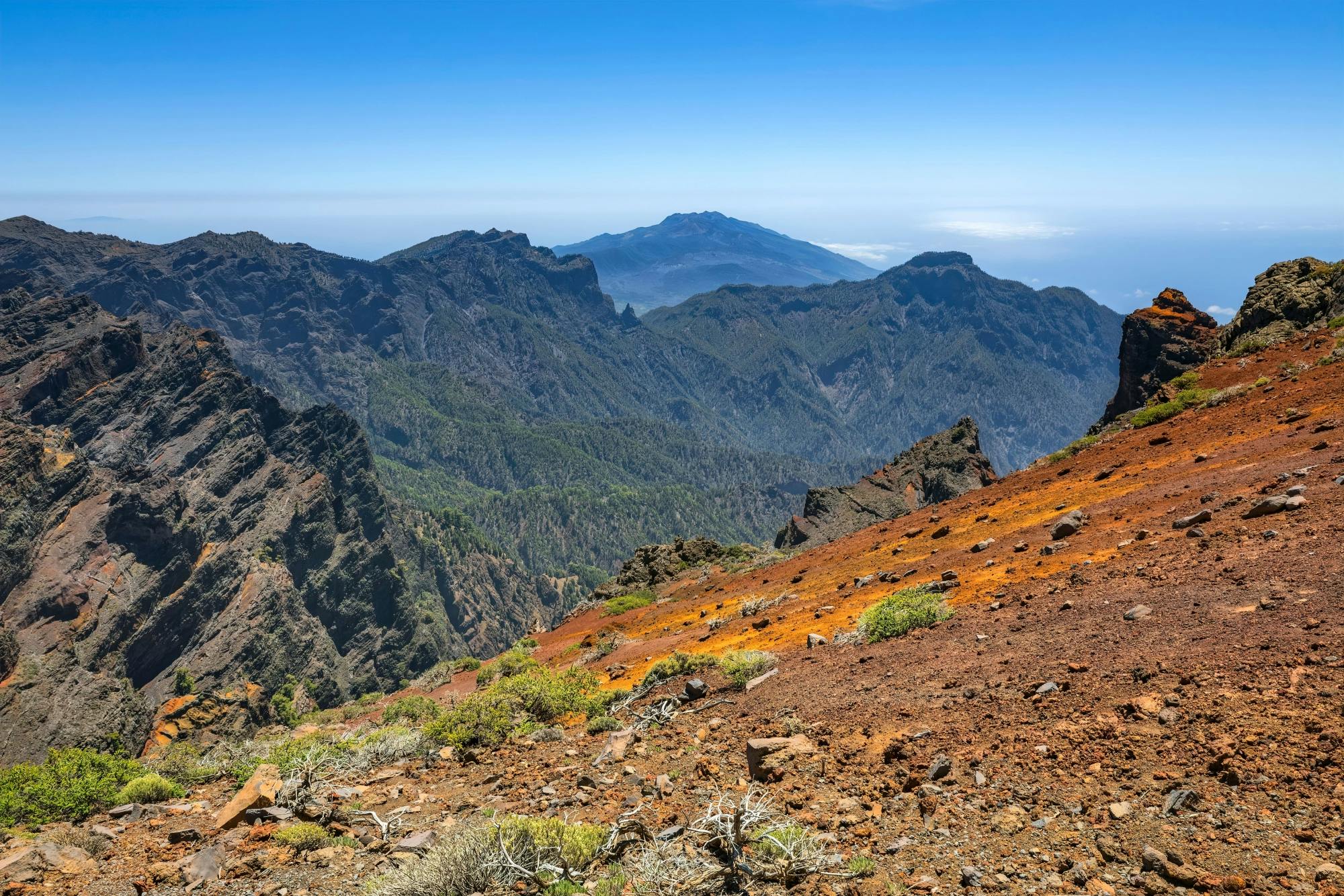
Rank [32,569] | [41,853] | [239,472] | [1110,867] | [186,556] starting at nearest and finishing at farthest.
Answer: [1110,867] < [41,853] < [32,569] < [186,556] < [239,472]

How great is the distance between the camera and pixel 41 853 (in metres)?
8.84

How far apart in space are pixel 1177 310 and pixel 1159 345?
3.19 metres

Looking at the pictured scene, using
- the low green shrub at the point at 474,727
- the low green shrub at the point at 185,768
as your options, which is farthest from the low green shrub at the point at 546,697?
the low green shrub at the point at 185,768

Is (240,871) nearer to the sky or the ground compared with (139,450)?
nearer to the sky

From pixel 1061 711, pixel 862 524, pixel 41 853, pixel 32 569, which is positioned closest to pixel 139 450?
pixel 32 569

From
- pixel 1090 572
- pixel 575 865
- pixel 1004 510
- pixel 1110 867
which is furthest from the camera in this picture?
pixel 1004 510

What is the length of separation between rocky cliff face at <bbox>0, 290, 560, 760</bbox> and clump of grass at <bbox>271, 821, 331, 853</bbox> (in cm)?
1859

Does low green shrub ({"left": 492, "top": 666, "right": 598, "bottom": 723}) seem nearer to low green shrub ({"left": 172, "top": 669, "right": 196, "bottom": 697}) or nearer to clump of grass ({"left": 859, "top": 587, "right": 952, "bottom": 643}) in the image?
clump of grass ({"left": 859, "top": 587, "right": 952, "bottom": 643})

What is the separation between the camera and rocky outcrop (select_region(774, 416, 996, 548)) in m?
37.5

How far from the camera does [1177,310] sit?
44.5 m

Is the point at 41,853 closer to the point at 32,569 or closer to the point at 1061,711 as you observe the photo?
the point at 1061,711

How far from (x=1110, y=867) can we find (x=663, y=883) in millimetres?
3608

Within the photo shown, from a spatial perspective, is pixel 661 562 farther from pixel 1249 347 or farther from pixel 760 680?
pixel 760 680

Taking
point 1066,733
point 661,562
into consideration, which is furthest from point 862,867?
point 661,562
